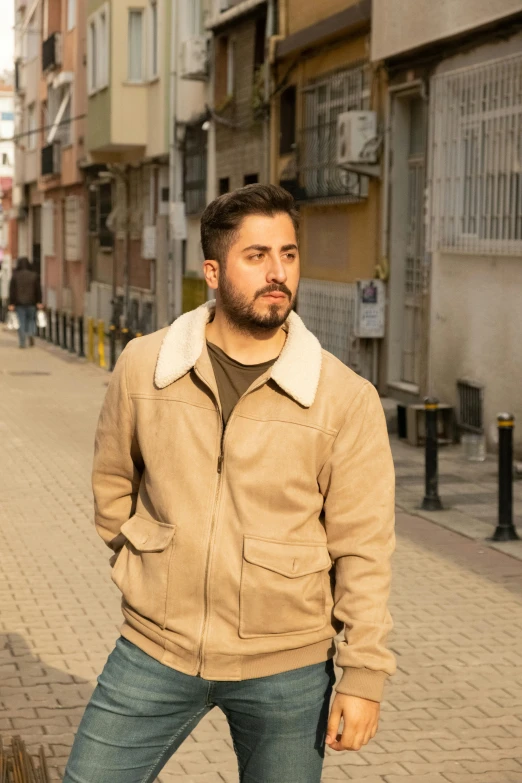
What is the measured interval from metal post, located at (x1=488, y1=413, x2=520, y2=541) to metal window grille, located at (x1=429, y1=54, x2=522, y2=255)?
4405mm

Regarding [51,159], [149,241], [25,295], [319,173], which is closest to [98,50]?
[149,241]

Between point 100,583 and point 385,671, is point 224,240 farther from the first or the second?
point 100,583

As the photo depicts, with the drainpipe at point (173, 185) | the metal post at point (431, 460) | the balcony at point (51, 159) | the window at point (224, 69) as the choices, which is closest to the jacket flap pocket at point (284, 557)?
the metal post at point (431, 460)

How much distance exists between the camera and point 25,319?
31141mm

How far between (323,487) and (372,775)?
2.23 m

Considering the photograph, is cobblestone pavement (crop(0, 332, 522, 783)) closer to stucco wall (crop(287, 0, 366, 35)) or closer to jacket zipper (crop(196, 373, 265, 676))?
jacket zipper (crop(196, 373, 265, 676))

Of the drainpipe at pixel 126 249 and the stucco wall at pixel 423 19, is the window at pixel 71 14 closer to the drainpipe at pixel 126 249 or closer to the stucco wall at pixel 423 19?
the drainpipe at pixel 126 249

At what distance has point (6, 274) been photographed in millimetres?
50156

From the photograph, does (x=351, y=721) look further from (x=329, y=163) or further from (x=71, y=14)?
(x=71, y=14)

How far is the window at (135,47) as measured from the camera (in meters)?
31.9

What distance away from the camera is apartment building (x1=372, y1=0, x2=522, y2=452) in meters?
14.5

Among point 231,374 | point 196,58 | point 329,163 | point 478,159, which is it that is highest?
point 196,58

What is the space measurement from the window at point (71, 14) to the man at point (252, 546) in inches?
1501

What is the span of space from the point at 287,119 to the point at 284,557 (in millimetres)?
19935
